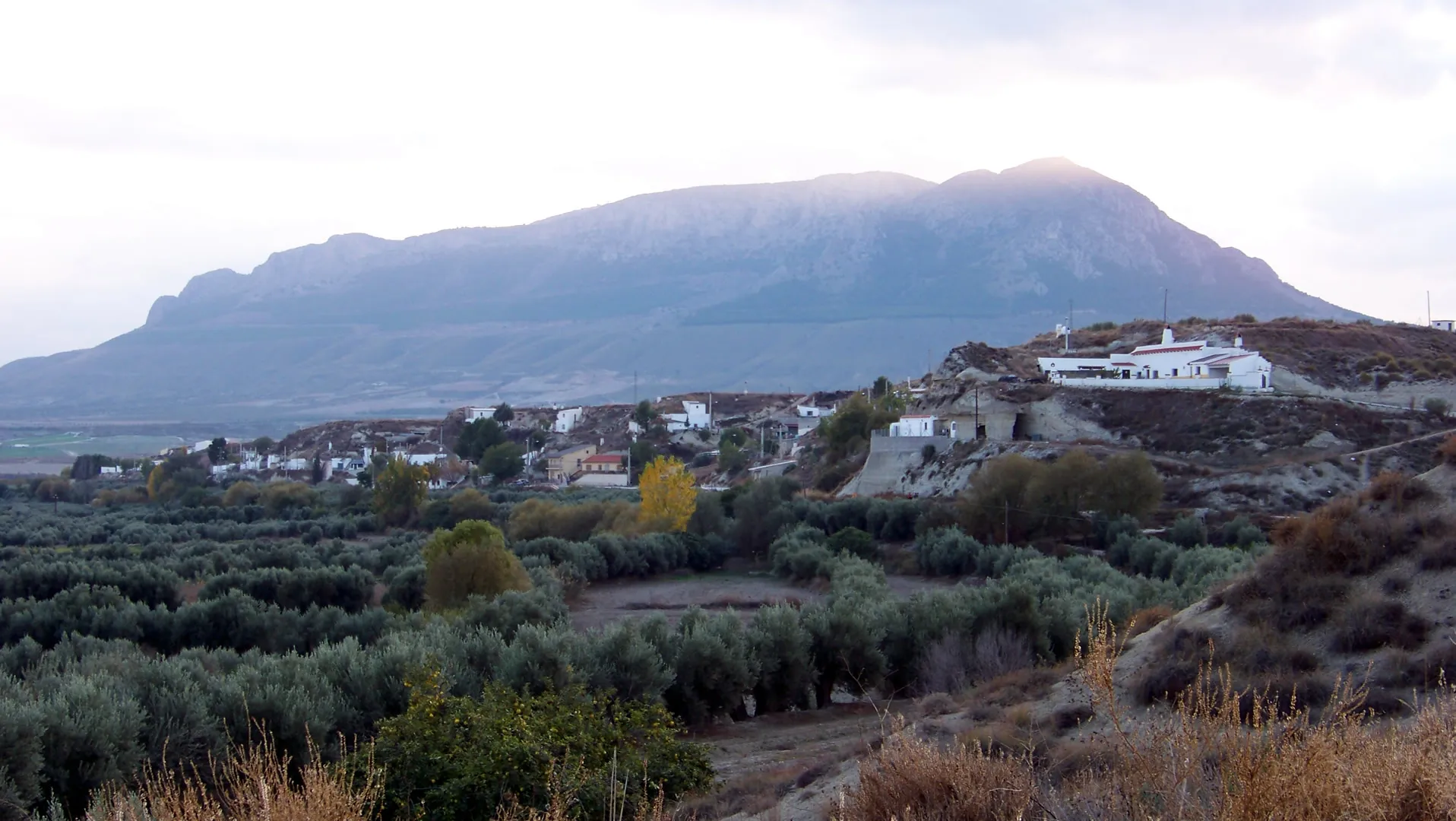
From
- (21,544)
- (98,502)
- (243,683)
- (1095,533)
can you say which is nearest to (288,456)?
(98,502)

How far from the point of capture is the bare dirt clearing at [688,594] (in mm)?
30625

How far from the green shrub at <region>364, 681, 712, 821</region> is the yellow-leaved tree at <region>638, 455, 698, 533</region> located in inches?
1351

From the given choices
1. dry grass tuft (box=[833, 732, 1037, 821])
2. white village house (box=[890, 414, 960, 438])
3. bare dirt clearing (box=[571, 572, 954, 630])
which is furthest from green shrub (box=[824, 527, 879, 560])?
dry grass tuft (box=[833, 732, 1037, 821])

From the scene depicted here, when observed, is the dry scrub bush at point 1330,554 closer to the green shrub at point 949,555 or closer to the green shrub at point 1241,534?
the green shrub at point 1241,534

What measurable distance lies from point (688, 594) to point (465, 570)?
976 cm

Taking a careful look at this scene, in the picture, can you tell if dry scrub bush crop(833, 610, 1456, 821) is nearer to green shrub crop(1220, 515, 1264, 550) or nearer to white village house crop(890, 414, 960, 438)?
green shrub crop(1220, 515, 1264, 550)

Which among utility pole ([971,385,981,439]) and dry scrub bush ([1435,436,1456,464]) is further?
utility pole ([971,385,981,439])

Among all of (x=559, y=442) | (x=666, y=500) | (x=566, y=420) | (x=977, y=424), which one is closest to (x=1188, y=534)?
(x=666, y=500)

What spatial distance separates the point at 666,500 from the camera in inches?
1784

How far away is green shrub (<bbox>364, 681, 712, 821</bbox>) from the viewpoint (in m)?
7.75

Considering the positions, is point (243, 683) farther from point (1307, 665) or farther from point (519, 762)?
point (1307, 665)

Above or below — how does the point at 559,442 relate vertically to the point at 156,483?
below

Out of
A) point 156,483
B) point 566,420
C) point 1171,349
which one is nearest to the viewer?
point 1171,349

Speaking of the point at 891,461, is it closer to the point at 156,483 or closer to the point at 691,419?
the point at 691,419
